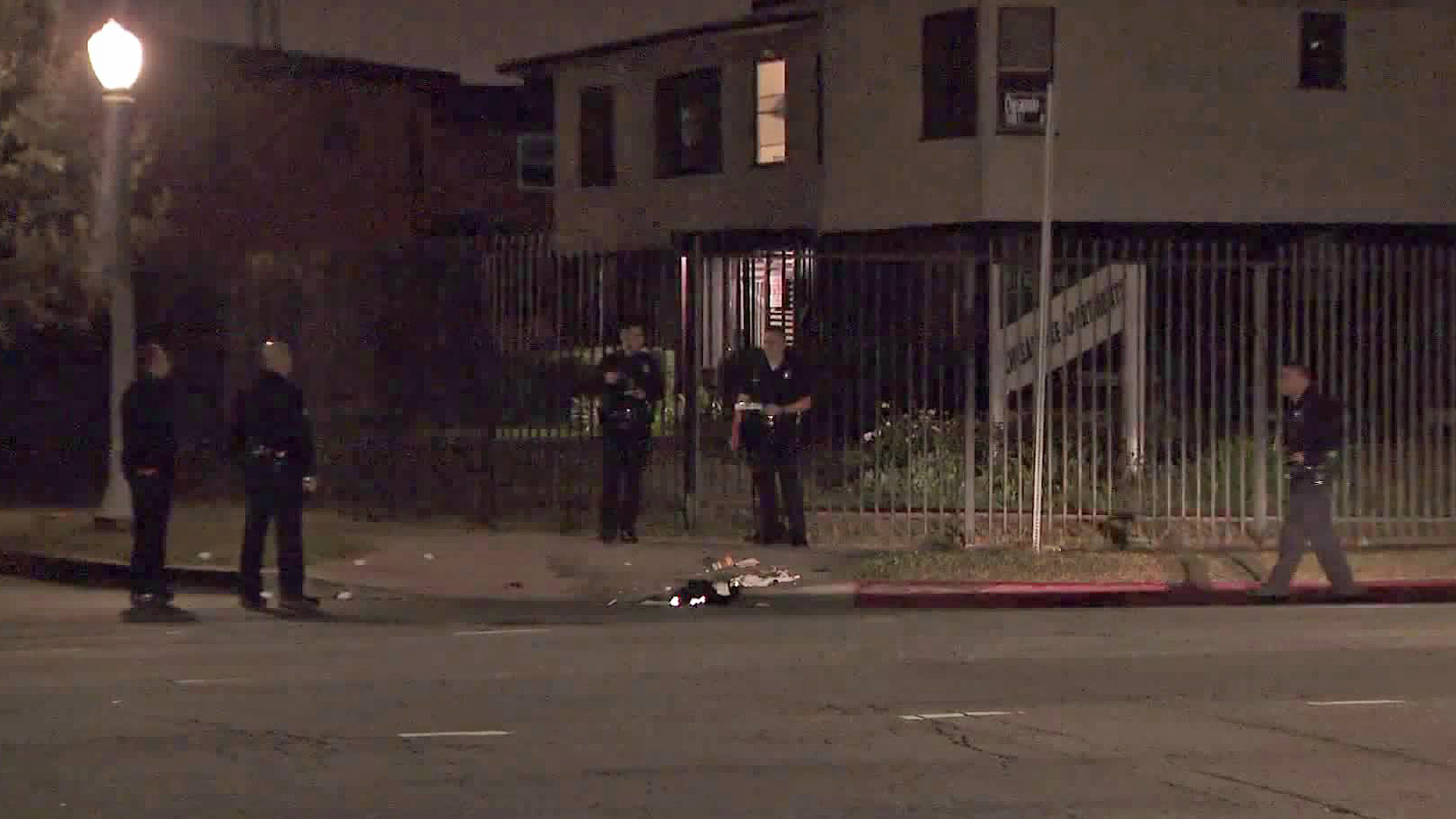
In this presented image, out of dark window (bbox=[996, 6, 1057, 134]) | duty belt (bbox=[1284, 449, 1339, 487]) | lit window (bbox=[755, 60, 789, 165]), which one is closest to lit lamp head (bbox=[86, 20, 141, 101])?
duty belt (bbox=[1284, 449, 1339, 487])

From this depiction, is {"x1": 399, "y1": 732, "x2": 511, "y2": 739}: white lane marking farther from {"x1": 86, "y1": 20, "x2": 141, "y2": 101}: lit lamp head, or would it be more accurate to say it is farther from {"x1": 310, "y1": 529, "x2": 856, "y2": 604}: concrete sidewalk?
{"x1": 86, "y1": 20, "x2": 141, "y2": 101}: lit lamp head

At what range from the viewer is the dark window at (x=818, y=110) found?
91.8 ft

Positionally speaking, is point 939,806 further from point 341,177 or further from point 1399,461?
point 341,177

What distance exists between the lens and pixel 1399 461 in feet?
57.2

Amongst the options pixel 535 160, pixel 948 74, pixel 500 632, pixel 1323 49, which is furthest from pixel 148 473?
pixel 535 160

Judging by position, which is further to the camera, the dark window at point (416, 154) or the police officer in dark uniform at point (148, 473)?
the dark window at point (416, 154)

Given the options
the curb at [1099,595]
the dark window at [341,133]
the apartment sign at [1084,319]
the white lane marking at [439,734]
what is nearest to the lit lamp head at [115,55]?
the curb at [1099,595]

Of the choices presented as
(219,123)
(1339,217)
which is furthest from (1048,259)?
(219,123)

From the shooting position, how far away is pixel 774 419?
16.6 metres

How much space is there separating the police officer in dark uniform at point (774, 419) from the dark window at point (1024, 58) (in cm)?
927

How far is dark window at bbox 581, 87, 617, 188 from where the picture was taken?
33.2 metres

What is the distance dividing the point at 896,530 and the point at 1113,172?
371 inches

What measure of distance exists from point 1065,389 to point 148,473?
751cm

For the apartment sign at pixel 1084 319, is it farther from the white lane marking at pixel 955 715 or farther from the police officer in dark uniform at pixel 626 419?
the white lane marking at pixel 955 715
